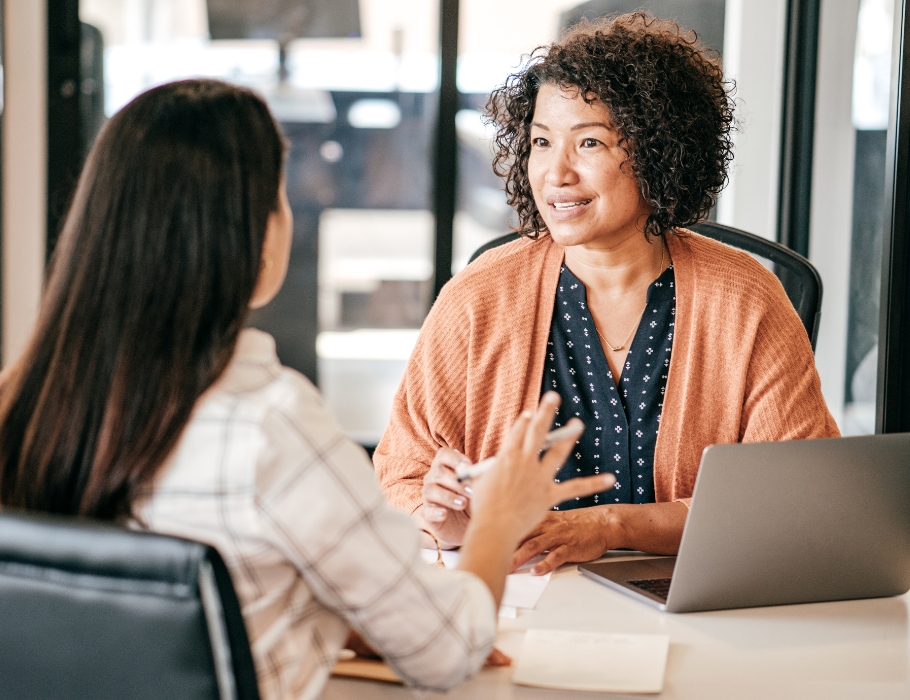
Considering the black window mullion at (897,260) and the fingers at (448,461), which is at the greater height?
the black window mullion at (897,260)

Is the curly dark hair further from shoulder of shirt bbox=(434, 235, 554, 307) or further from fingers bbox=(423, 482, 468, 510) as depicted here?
fingers bbox=(423, 482, 468, 510)

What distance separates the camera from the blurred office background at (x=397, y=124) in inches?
126

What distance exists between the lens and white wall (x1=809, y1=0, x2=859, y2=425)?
296cm

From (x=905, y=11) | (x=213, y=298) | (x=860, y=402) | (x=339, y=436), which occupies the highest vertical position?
(x=905, y=11)

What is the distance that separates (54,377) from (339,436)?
24 cm

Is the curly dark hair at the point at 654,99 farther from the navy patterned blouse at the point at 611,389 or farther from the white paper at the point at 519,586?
the white paper at the point at 519,586

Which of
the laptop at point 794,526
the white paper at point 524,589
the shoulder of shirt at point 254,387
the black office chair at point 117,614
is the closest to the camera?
the black office chair at point 117,614

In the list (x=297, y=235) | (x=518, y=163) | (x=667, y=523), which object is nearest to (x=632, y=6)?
(x=297, y=235)

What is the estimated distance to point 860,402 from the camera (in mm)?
2715

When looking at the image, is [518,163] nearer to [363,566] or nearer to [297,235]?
[363,566]

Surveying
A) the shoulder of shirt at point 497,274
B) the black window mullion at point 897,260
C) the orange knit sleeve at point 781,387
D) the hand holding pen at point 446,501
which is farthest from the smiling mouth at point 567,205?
the black window mullion at point 897,260

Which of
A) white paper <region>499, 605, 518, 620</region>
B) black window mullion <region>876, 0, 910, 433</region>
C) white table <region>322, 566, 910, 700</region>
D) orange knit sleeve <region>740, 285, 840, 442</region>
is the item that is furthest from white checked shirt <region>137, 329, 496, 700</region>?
black window mullion <region>876, 0, 910, 433</region>

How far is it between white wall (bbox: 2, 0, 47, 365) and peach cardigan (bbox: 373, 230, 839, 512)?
2103mm

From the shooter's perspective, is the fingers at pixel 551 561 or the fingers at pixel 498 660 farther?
the fingers at pixel 551 561
